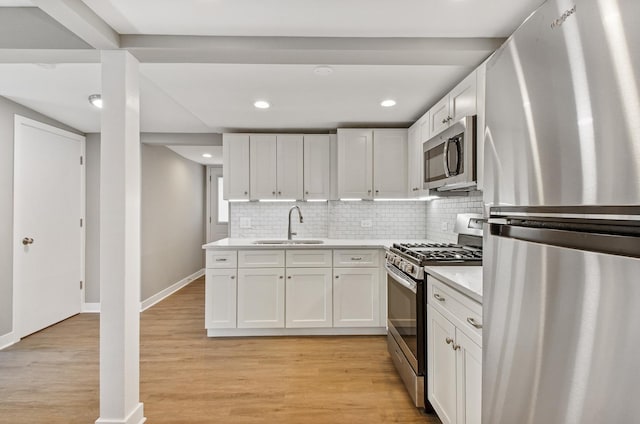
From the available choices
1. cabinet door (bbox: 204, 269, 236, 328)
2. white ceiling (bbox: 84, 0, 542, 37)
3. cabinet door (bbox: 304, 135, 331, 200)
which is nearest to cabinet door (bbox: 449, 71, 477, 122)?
white ceiling (bbox: 84, 0, 542, 37)

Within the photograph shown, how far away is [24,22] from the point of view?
187 centimetres

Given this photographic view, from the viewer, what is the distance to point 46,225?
3762 millimetres

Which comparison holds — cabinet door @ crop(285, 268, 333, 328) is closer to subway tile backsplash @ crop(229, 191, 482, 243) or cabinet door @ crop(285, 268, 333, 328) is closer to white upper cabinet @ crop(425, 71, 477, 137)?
subway tile backsplash @ crop(229, 191, 482, 243)

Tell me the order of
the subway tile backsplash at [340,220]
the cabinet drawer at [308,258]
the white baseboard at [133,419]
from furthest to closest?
the subway tile backsplash at [340,220] < the cabinet drawer at [308,258] < the white baseboard at [133,419]

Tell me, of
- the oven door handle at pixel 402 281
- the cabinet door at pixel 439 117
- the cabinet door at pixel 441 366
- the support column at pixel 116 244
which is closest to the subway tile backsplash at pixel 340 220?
the cabinet door at pixel 439 117

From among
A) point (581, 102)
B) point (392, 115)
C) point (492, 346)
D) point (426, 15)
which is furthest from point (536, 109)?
point (392, 115)

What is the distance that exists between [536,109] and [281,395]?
91.2 inches

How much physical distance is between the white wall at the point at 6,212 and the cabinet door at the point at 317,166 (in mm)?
2857

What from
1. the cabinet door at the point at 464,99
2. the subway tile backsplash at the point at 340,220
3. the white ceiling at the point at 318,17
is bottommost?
the subway tile backsplash at the point at 340,220

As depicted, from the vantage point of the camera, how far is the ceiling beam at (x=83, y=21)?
1549 millimetres

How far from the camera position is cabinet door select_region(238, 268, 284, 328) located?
11.3 ft

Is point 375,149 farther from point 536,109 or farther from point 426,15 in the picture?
point 536,109

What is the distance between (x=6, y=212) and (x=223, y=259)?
206cm

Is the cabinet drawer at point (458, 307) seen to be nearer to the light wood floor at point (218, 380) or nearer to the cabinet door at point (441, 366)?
the cabinet door at point (441, 366)
